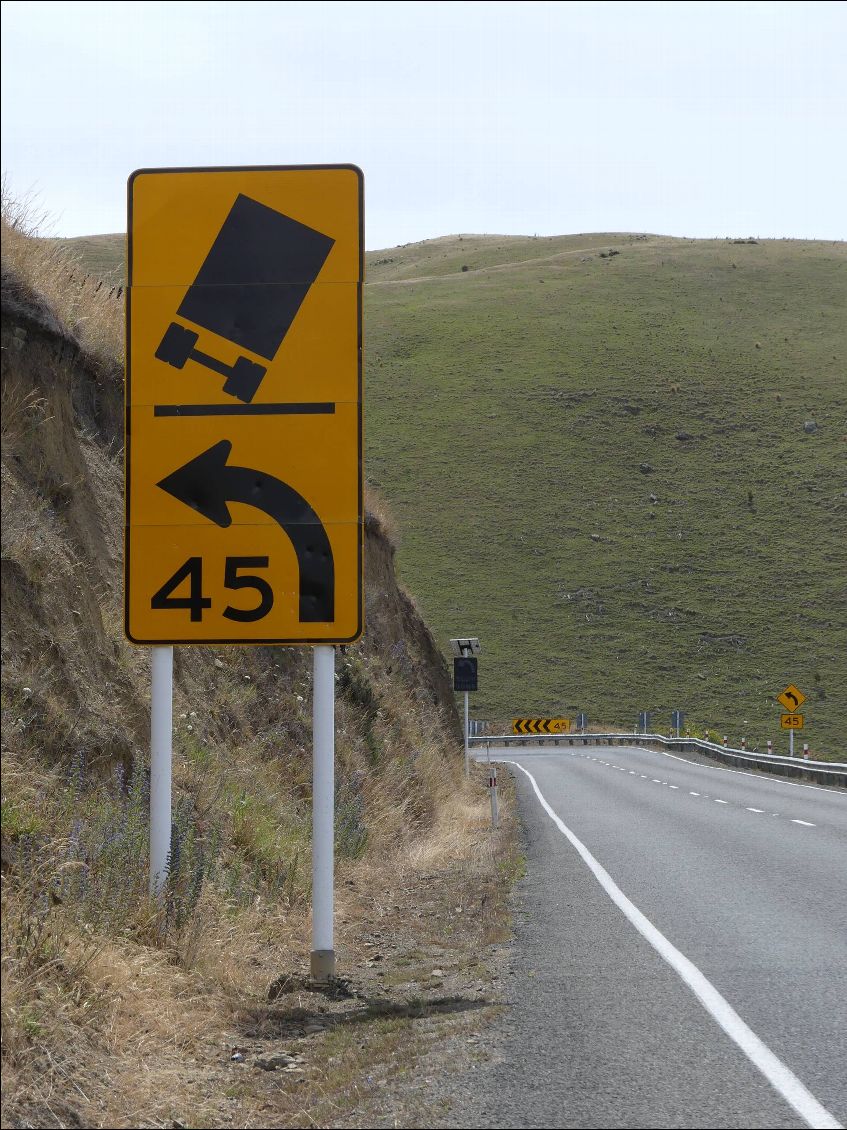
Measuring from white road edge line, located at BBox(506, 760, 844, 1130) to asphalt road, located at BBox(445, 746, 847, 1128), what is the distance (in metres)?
0.01

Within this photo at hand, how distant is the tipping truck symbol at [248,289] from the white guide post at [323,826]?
177 cm

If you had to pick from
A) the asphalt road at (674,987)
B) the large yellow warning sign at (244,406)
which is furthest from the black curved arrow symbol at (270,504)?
the asphalt road at (674,987)

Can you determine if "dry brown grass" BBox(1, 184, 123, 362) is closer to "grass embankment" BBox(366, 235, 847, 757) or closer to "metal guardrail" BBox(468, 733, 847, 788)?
"metal guardrail" BBox(468, 733, 847, 788)

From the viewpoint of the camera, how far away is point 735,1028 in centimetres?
658

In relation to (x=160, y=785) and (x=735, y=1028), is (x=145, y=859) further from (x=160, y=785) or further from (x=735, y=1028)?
(x=735, y=1028)

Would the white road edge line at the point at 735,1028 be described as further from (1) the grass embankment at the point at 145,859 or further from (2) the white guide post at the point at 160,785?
(2) the white guide post at the point at 160,785

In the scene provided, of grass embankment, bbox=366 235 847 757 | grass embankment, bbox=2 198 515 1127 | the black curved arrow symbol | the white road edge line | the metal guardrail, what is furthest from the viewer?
grass embankment, bbox=366 235 847 757

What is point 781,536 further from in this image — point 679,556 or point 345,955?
point 345,955

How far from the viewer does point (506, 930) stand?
9.73 metres

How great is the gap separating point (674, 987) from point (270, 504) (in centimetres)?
370

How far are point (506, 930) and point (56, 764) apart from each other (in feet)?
12.2

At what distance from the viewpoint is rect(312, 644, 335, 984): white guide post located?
726cm

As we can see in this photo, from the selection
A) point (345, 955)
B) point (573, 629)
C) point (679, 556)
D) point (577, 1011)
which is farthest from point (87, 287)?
point (679, 556)

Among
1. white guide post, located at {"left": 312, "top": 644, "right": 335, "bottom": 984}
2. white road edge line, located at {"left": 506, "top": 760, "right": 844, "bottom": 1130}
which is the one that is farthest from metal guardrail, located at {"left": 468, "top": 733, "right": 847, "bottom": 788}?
white guide post, located at {"left": 312, "top": 644, "right": 335, "bottom": 984}
